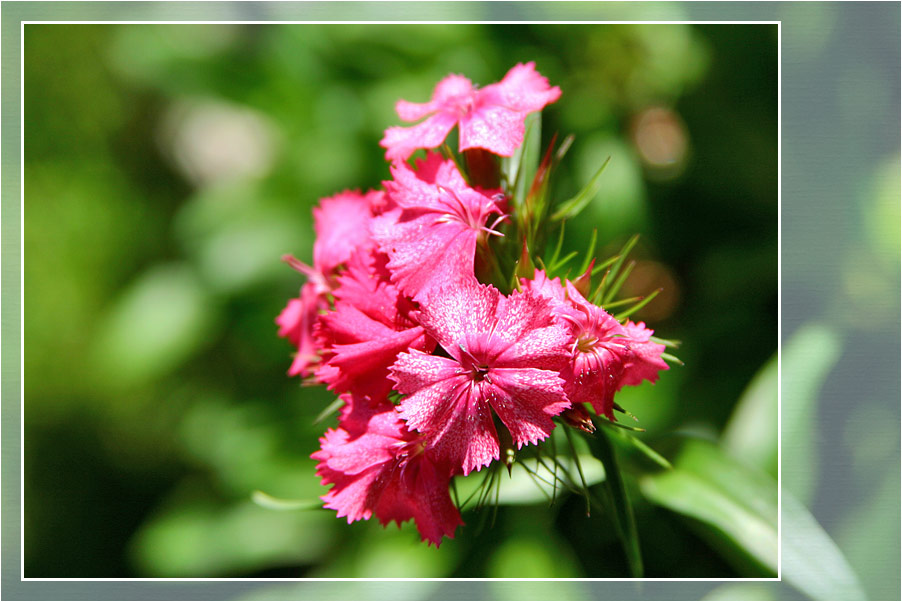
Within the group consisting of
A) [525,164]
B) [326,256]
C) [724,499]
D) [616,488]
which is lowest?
[724,499]

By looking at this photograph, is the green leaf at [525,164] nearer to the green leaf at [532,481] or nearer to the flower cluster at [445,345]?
the flower cluster at [445,345]

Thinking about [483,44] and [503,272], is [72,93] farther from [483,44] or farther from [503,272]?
[503,272]

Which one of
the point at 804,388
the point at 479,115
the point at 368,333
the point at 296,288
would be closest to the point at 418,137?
the point at 479,115

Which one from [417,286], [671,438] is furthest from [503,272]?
[671,438]

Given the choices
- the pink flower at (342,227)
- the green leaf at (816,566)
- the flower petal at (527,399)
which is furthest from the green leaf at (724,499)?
the pink flower at (342,227)

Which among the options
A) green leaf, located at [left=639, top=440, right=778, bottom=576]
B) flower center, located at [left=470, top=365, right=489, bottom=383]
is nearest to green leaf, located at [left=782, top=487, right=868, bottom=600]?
green leaf, located at [left=639, top=440, right=778, bottom=576]

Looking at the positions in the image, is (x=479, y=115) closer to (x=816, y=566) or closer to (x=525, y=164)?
(x=525, y=164)
